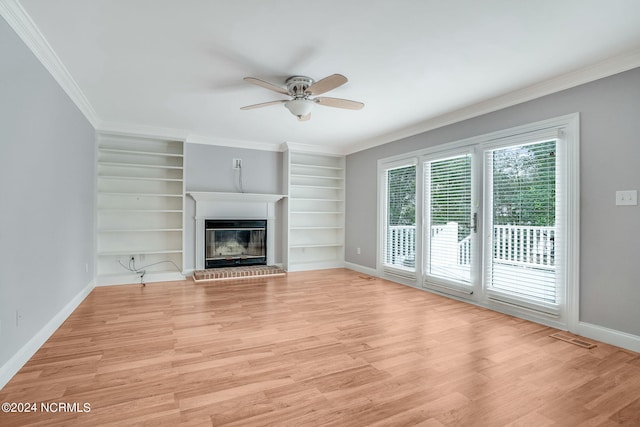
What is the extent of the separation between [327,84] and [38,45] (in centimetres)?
223

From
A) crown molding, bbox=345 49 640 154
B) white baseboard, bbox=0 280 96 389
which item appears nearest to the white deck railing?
crown molding, bbox=345 49 640 154

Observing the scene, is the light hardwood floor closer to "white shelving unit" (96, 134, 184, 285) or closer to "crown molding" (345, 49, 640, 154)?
"white shelving unit" (96, 134, 184, 285)

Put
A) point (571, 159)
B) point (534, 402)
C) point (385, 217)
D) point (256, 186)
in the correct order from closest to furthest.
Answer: point (534, 402)
point (571, 159)
point (385, 217)
point (256, 186)

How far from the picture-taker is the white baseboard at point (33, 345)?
2.02 meters

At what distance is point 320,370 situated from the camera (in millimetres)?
2227

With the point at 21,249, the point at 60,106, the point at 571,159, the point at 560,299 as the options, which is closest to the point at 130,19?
the point at 60,106

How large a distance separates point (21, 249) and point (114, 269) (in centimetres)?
309

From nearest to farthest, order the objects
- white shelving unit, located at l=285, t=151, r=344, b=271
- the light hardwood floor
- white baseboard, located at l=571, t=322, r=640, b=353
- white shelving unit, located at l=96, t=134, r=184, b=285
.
Result: the light hardwood floor → white baseboard, located at l=571, t=322, r=640, b=353 → white shelving unit, located at l=96, t=134, r=184, b=285 → white shelving unit, located at l=285, t=151, r=344, b=271

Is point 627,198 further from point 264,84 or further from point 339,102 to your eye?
point 264,84

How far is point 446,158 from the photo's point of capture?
4367 millimetres

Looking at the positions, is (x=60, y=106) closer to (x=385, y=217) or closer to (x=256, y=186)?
(x=256, y=186)

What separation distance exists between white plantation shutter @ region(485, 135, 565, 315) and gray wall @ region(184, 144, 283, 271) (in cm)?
378

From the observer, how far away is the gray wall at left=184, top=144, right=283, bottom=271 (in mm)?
5578

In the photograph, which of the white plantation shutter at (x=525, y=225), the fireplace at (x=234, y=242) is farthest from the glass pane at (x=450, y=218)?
the fireplace at (x=234, y=242)
